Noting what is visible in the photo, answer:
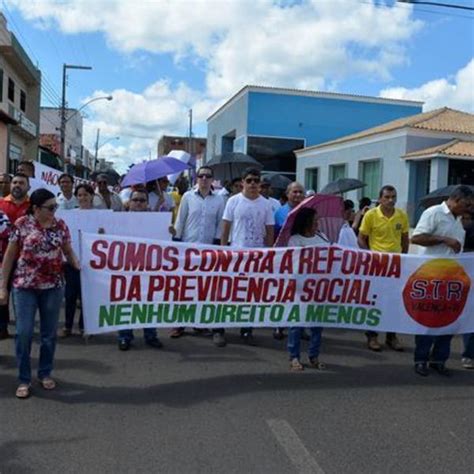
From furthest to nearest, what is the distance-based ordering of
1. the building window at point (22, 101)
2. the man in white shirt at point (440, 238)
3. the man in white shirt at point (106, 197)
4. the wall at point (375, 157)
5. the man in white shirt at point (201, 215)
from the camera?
the building window at point (22, 101), the wall at point (375, 157), the man in white shirt at point (106, 197), the man in white shirt at point (201, 215), the man in white shirt at point (440, 238)

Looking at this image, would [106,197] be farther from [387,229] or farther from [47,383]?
[47,383]

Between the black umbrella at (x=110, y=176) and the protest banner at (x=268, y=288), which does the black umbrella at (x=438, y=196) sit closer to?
the protest banner at (x=268, y=288)

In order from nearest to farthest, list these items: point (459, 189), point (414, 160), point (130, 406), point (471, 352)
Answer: point (130, 406) < point (459, 189) < point (471, 352) < point (414, 160)

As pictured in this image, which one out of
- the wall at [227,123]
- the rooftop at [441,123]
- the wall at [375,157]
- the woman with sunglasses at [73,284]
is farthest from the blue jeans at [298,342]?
the wall at [227,123]

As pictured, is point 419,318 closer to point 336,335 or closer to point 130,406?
point 336,335

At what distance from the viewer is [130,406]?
4.98m

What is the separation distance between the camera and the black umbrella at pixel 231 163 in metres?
13.6

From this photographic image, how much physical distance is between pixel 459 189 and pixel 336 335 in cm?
274

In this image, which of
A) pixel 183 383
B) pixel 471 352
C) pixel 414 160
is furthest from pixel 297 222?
pixel 414 160

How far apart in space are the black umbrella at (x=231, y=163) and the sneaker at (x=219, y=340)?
6706 millimetres

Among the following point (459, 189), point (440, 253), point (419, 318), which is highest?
point (459, 189)

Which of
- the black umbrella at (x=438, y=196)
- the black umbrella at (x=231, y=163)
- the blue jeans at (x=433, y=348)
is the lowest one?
the blue jeans at (x=433, y=348)

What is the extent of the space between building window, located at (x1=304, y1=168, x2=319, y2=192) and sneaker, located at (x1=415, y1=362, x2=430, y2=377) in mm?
31731

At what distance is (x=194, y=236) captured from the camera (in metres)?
7.64
